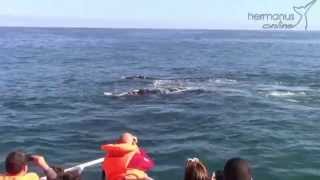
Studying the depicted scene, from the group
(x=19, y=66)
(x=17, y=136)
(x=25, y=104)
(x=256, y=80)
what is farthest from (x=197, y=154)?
(x=19, y=66)

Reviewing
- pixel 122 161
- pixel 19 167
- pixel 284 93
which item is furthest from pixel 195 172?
pixel 284 93

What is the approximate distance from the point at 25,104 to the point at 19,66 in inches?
1082

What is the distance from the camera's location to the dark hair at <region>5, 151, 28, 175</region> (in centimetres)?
910

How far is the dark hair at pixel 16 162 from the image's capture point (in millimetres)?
9102

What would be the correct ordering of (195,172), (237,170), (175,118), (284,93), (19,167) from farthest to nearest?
(284,93) < (175,118) < (19,167) < (195,172) < (237,170)

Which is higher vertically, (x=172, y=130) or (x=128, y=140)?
(x=128, y=140)

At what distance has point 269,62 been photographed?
6944cm

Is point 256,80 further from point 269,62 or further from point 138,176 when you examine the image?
point 138,176

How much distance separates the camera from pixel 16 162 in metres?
9.14

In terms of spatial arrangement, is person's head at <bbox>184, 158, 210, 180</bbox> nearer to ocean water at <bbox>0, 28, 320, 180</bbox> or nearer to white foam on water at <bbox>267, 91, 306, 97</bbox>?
ocean water at <bbox>0, 28, 320, 180</bbox>

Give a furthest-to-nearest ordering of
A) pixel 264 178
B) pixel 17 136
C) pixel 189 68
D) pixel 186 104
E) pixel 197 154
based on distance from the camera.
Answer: pixel 189 68, pixel 186 104, pixel 17 136, pixel 197 154, pixel 264 178

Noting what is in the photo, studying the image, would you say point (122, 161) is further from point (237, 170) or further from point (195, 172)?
point (237, 170)

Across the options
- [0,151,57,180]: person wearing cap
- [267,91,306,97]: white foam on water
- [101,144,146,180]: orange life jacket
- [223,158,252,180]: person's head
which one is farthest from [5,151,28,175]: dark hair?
[267,91,306,97]: white foam on water

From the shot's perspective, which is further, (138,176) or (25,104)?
(25,104)
